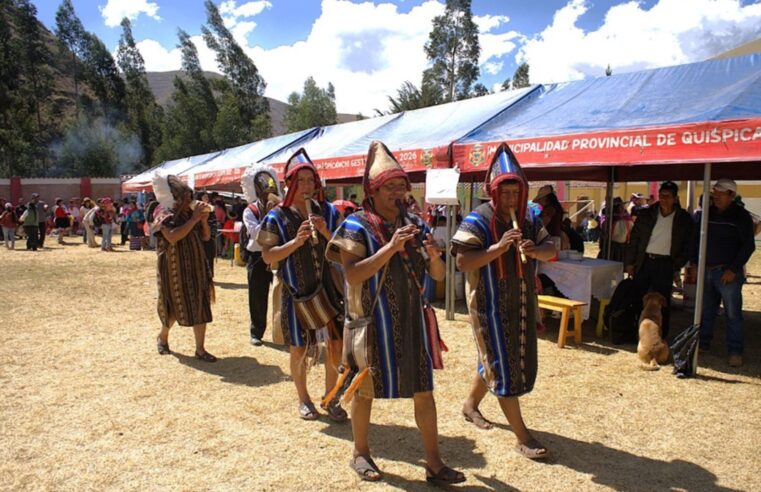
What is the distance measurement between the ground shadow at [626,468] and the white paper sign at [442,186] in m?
3.52

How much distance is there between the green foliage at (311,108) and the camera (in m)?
48.5

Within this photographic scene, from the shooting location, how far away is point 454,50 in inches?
1538

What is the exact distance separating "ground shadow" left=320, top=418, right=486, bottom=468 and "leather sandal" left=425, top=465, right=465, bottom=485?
246 millimetres

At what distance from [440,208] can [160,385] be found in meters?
11.1

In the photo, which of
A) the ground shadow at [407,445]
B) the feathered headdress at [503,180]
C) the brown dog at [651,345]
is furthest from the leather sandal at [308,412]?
the brown dog at [651,345]

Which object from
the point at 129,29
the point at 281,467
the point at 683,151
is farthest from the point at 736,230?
the point at 129,29

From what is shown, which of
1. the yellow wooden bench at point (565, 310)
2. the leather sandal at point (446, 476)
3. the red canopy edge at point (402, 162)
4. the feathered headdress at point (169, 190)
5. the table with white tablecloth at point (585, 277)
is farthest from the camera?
the red canopy edge at point (402, 162)

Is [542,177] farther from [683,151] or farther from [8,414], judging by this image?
[8,414]

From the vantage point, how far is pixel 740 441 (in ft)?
12.1

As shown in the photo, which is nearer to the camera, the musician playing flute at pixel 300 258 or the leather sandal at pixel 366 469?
the leather sandal at pixel 366 469

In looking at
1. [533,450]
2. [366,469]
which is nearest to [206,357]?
[366,469]

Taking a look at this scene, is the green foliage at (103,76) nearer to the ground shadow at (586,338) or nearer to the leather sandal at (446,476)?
the ground shadow at (586,338)

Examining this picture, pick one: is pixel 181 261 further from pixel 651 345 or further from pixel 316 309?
pixel 651 345

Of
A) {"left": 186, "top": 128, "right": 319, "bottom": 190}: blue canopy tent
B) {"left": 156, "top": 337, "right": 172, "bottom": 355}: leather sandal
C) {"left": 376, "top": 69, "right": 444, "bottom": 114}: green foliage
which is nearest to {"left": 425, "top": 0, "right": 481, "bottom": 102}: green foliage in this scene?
{"left": 376, "top": 69, "right": 444, "bottom": 114}: green foliage
